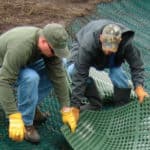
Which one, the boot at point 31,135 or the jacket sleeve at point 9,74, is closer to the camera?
the jacket sleeve at point 9,74

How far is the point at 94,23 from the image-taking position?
15.0 feet

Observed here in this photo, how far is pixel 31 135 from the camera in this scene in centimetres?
428

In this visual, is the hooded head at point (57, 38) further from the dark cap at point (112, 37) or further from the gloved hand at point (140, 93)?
the gloved hand at point (140, 93)

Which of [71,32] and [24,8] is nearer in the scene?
[71,32]

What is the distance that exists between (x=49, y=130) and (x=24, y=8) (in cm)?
347

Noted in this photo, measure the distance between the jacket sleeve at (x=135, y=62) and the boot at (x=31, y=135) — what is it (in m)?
0.99

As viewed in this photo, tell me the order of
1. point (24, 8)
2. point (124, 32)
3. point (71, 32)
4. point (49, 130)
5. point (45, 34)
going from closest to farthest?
point (45, 34) < point (124, 32) < point (49, 130) < point (71, 32) < point (24, 8)

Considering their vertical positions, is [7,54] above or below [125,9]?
Result: above

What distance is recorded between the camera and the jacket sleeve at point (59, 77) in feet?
13.7

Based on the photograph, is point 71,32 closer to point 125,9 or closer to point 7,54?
point 125,9

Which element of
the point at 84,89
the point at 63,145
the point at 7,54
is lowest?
the point at 63,145

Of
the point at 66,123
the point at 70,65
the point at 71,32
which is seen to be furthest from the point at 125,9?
the point at 66,123

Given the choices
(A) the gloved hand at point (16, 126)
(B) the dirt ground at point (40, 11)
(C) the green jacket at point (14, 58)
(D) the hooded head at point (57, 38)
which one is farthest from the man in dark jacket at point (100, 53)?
(B) the dirt ground at point (40, 11)

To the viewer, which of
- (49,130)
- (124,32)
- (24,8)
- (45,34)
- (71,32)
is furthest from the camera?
(24,8)
